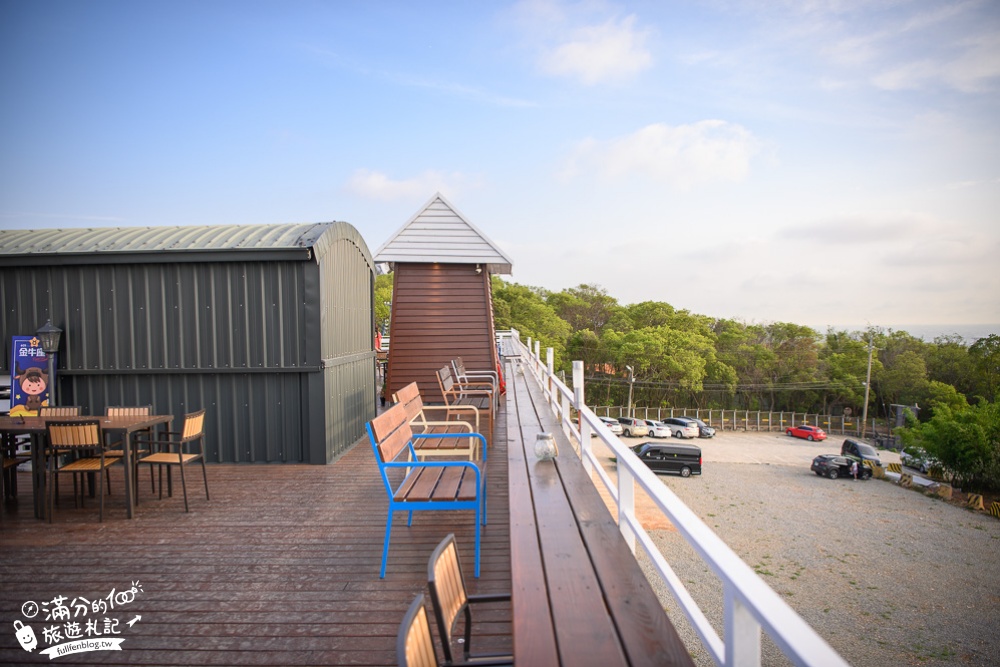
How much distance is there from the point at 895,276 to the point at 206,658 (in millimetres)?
98528

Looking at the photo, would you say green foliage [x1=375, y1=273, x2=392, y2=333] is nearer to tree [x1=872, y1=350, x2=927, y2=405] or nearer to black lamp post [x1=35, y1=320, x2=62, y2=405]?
black lamp post [x1=35, y1=320, x2=62, y2=405]

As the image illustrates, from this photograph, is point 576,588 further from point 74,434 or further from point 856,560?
point 856,560

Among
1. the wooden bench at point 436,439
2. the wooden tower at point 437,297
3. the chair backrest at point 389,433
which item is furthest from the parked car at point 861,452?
the chair backrest at point 389,433

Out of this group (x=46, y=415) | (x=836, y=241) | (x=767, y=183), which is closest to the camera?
(x=46, y=415)

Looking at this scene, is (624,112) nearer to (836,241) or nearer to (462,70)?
(462,70)

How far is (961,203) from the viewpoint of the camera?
47969 millimetres

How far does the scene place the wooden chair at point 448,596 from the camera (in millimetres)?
1545

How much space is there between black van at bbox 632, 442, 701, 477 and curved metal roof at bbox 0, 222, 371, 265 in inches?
916

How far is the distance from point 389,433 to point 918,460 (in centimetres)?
4171

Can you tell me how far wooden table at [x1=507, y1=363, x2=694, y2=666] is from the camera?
5.26 feet

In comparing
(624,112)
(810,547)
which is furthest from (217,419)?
(624,112)

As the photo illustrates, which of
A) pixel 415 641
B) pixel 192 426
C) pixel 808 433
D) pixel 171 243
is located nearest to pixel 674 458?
pixel 808 433

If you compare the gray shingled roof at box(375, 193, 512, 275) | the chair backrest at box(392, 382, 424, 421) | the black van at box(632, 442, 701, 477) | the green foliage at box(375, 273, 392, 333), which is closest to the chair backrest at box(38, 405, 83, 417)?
the chair backrest at box(392, 382, 424, 421)

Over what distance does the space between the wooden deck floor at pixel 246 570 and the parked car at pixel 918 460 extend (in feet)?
126
